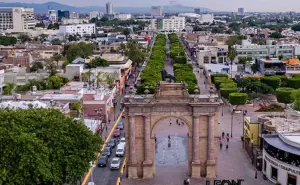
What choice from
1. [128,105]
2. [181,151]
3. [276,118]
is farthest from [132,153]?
[276,118]

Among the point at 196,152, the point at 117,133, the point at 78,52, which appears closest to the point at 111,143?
the point at 117,133

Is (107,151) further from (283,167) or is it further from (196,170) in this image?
(283,167)

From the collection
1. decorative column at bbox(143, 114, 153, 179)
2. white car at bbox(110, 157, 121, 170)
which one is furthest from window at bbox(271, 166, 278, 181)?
white car at bbox(110, 157, 121, 170)

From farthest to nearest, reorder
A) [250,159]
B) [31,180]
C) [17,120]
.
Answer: [250,159], [17,120], [31,180]

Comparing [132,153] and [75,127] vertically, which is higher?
[75,127]

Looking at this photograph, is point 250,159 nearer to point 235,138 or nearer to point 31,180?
point 235,138

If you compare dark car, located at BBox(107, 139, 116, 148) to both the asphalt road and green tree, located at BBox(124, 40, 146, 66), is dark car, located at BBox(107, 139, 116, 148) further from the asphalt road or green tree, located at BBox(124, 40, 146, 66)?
green tree, located at BBox(124, 40, 146, 66)

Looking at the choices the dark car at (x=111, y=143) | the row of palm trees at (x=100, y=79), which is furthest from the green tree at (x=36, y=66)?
the dark car at (x=111, y=143)
